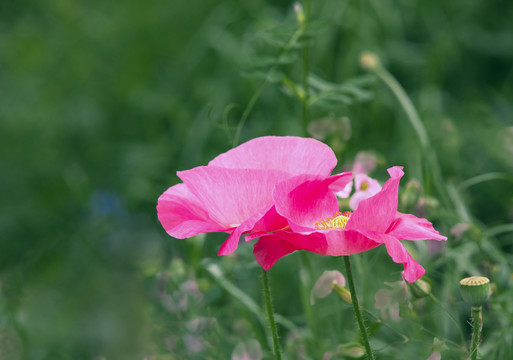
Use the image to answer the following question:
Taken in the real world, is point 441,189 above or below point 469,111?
above

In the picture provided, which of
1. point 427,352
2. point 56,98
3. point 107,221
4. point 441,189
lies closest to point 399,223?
point 427,352

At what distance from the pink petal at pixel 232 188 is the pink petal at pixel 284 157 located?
0.04m

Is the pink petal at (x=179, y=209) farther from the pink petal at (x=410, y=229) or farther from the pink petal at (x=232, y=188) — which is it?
the pink petal at (x=410, y=229)

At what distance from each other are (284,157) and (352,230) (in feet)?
0.37

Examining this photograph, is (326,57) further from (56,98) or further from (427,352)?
(427,352)

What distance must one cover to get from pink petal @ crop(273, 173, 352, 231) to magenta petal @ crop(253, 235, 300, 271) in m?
0.02

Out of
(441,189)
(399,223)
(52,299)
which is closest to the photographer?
(399,223)

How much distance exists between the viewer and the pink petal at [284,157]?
23.6 inches

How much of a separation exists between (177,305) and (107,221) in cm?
77

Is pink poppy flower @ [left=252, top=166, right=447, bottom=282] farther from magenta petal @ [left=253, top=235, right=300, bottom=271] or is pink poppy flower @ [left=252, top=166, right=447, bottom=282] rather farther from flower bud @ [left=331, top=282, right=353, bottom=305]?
flower bud @ [left=331, top=282, right=353, bottom=305]

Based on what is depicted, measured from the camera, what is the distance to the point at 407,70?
1.94m

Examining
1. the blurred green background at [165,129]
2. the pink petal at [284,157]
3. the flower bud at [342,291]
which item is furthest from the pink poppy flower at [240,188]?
the blurred green background at [165,129]

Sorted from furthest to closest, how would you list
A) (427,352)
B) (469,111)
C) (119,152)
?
1. (119,152)
2. (469,111)
3. (427,352)

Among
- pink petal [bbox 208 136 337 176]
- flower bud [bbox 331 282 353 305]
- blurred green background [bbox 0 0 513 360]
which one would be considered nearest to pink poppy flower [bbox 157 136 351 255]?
pink petal [bbox 208 136 337 176]
